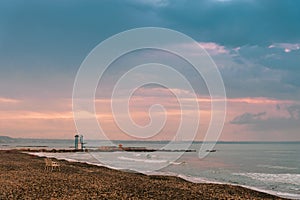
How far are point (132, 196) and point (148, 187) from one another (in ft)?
11.0

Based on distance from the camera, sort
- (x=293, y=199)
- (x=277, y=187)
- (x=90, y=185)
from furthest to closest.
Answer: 1. (x=277, y=187)
2. (x=293, y=199)
3. (x=90, y=185)

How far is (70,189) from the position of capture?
18125mm

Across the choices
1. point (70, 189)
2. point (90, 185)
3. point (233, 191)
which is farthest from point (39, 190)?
point (233, 191)

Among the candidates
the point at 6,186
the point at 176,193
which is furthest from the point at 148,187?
the point at 6,186

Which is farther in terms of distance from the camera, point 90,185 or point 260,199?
point 90,185

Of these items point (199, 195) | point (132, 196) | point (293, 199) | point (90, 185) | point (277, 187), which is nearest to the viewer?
point (132, 196)

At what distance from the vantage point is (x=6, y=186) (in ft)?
60.1

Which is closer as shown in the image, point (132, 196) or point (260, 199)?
point (132, 196)

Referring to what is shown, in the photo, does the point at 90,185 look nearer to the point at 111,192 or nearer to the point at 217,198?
the point at 111,192

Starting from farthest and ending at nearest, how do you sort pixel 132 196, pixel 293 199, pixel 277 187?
pixel 277 187 < pixel 293 199 < pixel 132 196

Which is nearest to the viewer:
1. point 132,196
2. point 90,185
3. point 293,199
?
point 132,196

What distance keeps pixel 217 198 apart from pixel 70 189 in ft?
23.5

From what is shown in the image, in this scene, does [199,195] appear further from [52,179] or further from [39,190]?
[52,179]

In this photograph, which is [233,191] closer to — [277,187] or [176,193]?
[176,193]
